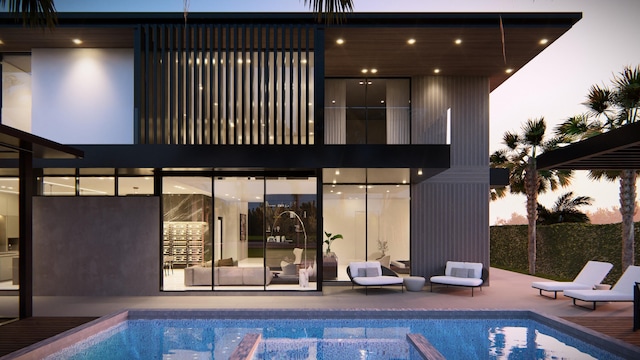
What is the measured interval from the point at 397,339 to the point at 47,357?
5060 mm

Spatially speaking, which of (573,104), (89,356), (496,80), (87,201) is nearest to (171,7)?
(87,201)

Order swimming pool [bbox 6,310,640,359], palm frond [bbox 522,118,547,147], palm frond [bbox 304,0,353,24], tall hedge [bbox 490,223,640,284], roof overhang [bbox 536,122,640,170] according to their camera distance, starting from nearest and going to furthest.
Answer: palm frond [bbox 304,0,353,24] < swimming pool [bbox 6,310,640,359] < roof overhang [bbox 536,122,640,170] < tall hedge [bbox 490,223,640,284] < palm frond [bbox 522,118,547,147]

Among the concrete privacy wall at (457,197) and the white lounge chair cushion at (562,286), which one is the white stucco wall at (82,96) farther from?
the white lounge chair cushion at (562,286)

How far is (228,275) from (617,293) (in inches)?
329

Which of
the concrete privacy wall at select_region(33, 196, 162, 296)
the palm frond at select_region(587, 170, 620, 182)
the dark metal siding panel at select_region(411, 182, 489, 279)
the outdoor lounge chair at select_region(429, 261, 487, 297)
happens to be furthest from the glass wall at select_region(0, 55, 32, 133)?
the palm frond at select_region(587, 170, 620, 182)

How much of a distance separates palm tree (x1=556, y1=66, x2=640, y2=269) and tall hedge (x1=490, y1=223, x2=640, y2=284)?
97cm

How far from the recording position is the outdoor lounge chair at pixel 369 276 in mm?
11992

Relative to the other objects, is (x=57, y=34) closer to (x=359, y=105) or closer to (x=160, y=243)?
(x=160, y=243)

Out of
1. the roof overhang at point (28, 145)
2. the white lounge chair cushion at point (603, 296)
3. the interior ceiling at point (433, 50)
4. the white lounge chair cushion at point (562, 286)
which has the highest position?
the interior ceiling at point (433, 50)

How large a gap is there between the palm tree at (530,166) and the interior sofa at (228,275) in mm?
11652

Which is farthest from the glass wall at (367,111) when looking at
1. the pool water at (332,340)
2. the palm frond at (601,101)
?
the palm frond at (601,101)

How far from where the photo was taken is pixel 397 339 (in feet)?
26.5

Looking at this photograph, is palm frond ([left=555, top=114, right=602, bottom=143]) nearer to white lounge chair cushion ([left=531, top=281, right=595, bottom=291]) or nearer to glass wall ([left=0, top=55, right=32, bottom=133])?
white lounge chair cushion ([left=531, top=281, right=595, bottom=291])

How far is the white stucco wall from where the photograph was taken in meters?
12.2
